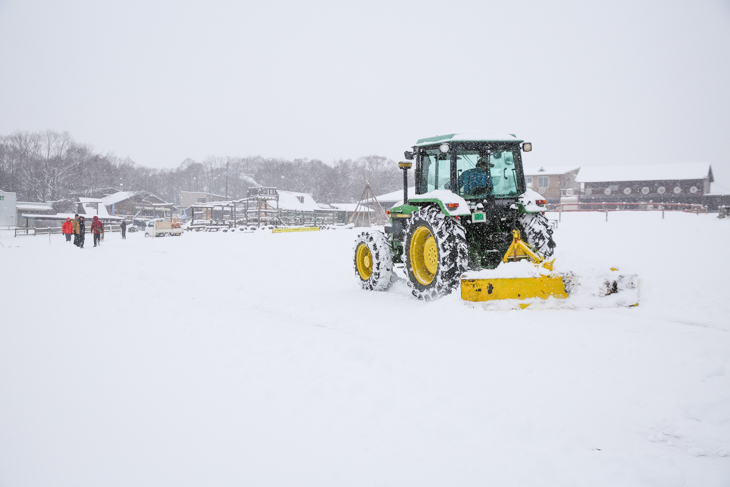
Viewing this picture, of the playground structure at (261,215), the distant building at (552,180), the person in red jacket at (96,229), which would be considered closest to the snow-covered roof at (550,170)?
the distant building at (552,180)

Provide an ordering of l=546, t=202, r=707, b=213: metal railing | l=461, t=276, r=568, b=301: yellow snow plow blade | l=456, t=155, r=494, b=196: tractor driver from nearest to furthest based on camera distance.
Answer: l=461, t=276, r=568, b=301: yellow snow plow blade
l=456, t=155, r=494, b=196: tractor driver
l=546, t=202, r=707, b=213: metal railing

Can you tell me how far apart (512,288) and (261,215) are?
40.9 meters

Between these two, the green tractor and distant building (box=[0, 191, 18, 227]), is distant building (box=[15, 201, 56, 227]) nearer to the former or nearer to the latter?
distant building (box=[0, 191, 18, 227])

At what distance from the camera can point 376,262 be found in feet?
24.6

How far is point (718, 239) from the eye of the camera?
1326cm

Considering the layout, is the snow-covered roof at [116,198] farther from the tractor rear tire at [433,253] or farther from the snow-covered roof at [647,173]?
the tractor rear tire at [433,253]

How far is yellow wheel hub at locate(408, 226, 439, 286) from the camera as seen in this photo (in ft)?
21.5

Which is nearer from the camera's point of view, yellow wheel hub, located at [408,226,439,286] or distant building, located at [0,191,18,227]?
yellow wheel hub, located at [408,226,439,286]

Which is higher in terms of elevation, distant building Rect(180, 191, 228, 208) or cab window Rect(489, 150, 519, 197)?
distant building Rect(180, 191, 228, 208)

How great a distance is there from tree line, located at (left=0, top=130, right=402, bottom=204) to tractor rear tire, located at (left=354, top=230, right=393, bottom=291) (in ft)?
210

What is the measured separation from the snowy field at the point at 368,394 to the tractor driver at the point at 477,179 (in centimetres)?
151

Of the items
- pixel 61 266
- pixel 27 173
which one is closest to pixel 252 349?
pixel 61 266

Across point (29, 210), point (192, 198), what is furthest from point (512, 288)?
point (192, 198)

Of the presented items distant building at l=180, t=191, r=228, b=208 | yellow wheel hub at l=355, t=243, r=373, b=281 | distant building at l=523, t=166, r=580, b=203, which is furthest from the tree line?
yellow wheel hub at l=355, t=243, r=373, b=281
